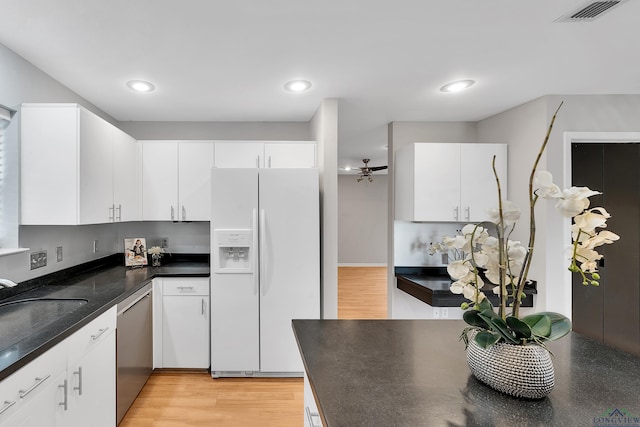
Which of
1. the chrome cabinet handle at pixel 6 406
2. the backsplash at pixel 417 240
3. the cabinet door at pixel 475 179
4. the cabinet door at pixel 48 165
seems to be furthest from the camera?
the backsplash at pixel 417 240

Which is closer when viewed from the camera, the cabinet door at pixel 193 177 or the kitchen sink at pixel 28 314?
the kitchen sink at pixel 28 314

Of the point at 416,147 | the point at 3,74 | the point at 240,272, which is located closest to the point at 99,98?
the point at 3,74

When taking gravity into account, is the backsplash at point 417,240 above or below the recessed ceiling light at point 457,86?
below

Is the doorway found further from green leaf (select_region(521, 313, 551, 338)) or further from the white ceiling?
green leaf (select_region(521, 313, 551, 338))

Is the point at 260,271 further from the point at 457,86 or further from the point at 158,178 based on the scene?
the point at 457,86

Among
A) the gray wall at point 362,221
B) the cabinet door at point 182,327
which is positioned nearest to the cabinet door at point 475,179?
the cabinet door at point 182,327

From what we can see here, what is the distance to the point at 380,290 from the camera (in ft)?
20.3

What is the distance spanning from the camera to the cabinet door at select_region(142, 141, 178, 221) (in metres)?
3.25

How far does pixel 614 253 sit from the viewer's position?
9.90 feet

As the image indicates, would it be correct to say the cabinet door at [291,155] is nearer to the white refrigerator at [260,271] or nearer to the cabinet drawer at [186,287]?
the white refrigerator at [260,271]

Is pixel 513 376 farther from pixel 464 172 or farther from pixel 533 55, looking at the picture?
pixel 464 172

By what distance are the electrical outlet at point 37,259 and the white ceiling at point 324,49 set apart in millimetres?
1257

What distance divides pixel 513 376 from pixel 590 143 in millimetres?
2858

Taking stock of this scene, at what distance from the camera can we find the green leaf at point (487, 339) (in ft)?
3.09
